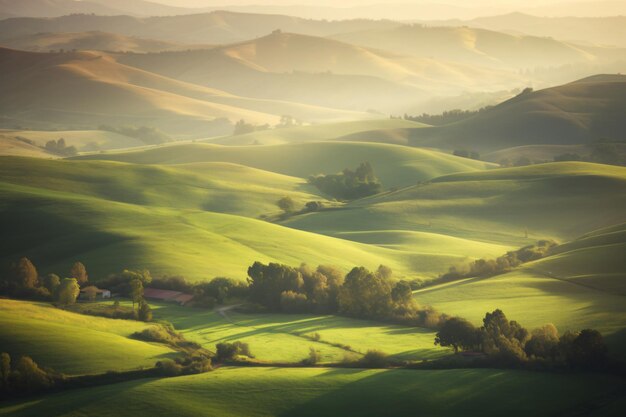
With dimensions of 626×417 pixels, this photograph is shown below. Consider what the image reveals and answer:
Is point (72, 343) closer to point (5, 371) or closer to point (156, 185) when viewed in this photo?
point (5, 371)

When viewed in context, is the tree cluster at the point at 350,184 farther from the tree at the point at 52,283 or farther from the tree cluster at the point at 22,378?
the tree cluster at the point at 22,378

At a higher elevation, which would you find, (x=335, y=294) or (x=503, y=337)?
(x=335, y=294)

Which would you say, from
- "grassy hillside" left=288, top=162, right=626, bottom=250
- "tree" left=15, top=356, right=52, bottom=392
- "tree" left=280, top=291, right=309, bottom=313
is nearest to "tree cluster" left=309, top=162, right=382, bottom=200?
"grassy hillside" left=288, top=162, right=626, bottom=250

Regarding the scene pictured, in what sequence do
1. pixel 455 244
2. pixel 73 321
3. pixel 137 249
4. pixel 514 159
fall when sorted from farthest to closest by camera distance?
pixel 514 159 → pixel 455 244 → pixel 137 249 → pixel 73 321

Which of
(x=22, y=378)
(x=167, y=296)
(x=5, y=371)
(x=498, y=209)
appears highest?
(x=498, y=209)

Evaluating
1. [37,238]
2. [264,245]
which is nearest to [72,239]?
[37,238]

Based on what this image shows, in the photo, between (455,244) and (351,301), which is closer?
(351,301)

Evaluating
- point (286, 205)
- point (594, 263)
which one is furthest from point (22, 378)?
point (286, 205)

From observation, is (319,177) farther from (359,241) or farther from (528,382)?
(528,382)

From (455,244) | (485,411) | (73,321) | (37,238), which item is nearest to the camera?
(485,411)
